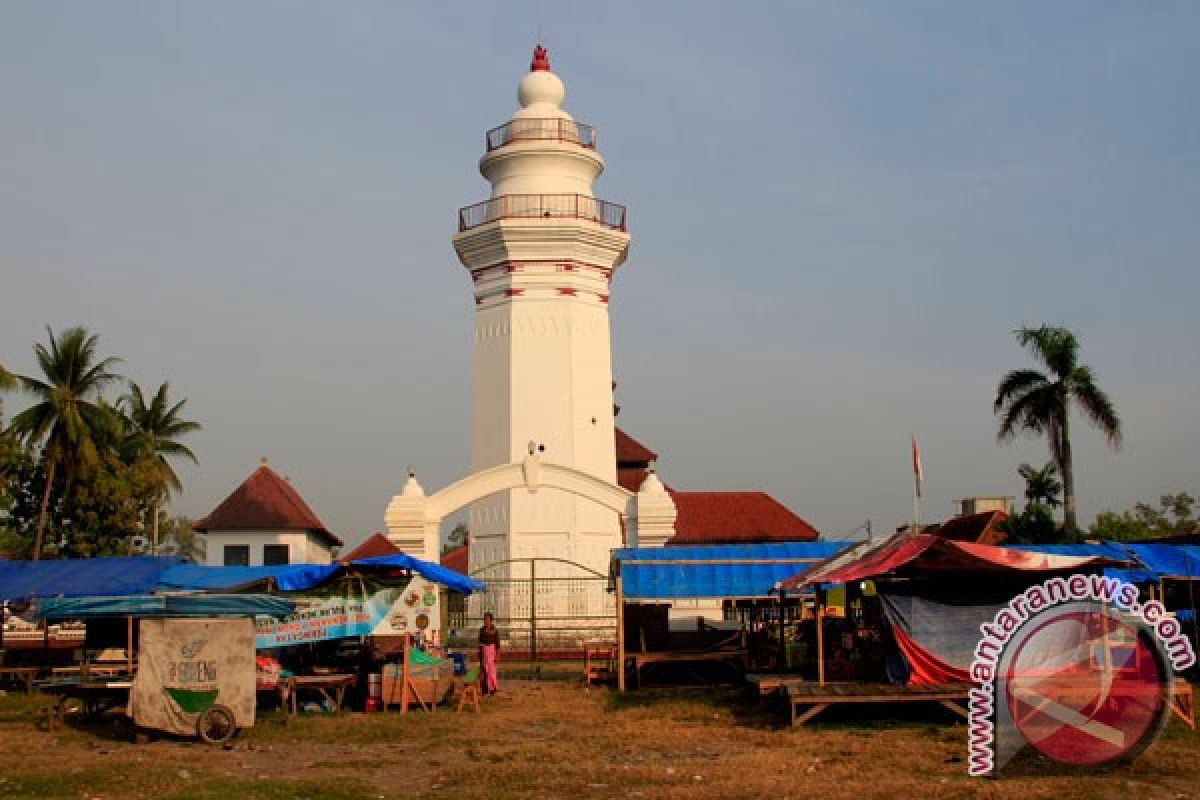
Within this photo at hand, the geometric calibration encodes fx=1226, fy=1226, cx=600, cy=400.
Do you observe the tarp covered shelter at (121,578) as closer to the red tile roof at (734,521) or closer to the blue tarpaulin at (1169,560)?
the blue tarpaulin at (1169,560)

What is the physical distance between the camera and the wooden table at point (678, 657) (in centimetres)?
2017

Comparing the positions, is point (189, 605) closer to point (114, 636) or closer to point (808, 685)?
point (114, 636)

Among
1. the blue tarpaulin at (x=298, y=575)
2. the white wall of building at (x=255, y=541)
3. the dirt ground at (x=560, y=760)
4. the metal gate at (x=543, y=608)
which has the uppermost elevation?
the white wall of building at (x=255, y=541)

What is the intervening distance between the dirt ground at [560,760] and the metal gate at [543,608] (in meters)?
9.22

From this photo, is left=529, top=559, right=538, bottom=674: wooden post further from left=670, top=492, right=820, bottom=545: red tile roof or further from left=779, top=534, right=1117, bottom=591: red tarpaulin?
left=670, top=492, right=820, bottom=545: red tile roof

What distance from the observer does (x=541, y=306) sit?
30578 mm

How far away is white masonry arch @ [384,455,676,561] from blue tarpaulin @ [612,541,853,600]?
18.0 feet

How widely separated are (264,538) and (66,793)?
35.7 m

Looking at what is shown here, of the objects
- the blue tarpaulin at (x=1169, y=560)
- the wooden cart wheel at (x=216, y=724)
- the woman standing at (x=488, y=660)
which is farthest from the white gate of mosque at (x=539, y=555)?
the wooden cart wheel at (x=216, y=724)

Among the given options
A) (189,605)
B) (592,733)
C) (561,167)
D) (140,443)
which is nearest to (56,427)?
(140,443)

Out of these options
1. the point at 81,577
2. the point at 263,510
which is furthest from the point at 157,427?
the point at 81,577

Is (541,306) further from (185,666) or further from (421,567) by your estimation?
(185,666)

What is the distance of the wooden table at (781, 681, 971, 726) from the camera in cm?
1524

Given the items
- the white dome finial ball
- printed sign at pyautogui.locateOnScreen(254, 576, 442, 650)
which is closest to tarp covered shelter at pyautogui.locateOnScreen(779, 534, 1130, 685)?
printed sign at pyautogui.locateOnScreen(254, 576, 442, 650)
